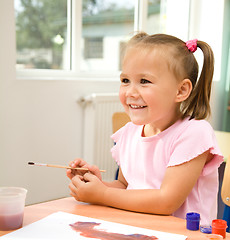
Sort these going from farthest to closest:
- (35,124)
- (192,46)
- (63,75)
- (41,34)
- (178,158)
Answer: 1. (63,75)
2. (41,34)
3. (35,124)
4. (192,46)
5. (178,158)

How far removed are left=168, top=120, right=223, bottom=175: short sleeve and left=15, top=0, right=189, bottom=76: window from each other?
1.96 meters

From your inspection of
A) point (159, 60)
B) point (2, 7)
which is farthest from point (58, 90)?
point (159, 60)

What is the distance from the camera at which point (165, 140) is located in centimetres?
115

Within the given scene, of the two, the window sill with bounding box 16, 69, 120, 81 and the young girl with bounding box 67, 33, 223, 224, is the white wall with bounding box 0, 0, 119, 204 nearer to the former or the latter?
the window sill with bounding box 16, 69, 120, 81

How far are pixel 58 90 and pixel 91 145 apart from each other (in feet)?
1.70

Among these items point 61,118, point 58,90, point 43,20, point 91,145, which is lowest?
point 91,145

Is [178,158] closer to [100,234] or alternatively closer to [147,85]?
[147,85]

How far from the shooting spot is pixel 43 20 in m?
2.94

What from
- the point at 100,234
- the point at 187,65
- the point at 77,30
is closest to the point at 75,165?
the point at 100,234

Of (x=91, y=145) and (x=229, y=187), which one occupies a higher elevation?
(x=229, y=187)

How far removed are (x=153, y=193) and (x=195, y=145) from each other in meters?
0.18

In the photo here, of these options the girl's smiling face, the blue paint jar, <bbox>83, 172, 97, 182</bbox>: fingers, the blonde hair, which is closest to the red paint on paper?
the blue paint jar

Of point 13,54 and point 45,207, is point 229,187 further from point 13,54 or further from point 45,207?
point 13,54

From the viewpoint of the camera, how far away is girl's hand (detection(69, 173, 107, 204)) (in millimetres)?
1005
